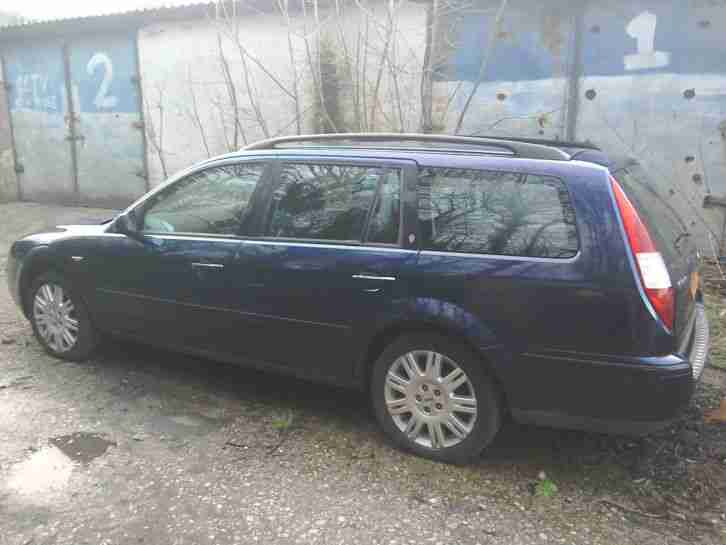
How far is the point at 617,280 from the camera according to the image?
2752 mm

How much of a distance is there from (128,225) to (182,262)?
0.61 meters

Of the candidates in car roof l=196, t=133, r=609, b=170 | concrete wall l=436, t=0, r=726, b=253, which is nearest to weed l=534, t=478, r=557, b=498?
car roof l=196, t=133, r=609, b=170

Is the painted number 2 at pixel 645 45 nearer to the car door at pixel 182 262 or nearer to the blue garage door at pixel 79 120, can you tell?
the car door at pixel 182 262

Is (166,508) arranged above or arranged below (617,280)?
below

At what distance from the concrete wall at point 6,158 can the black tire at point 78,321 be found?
29.8 feet

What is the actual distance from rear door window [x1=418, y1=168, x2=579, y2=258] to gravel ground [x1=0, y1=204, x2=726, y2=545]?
1.17 meters

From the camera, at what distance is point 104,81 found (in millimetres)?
10812

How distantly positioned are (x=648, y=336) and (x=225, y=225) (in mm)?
2452

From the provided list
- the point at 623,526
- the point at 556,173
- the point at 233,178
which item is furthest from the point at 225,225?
the point at 623,526

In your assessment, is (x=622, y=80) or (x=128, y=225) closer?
(x=128, y=225)

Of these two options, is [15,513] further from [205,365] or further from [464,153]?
[464,153]

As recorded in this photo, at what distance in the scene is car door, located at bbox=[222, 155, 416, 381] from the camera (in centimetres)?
330

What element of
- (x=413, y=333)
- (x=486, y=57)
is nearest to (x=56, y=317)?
(x=413, y=333)

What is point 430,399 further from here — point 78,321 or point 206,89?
point 206,89
